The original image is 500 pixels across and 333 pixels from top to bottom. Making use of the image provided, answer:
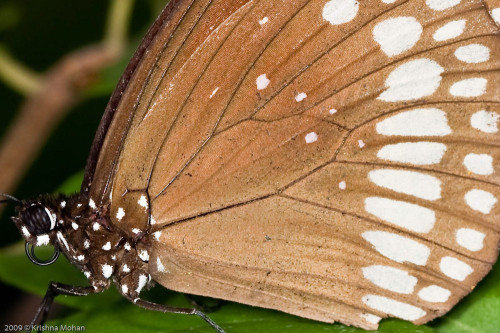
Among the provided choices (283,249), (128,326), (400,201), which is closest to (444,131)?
(400,201)

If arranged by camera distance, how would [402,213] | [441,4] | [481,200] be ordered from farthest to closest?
[402,213] < [481,200] < [441,4]

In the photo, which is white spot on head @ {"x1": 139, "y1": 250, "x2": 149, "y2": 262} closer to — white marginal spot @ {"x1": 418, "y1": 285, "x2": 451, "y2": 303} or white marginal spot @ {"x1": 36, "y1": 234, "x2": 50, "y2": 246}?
white marginal spot @ {"x1": 36, "y1": 234, "x2": 50, "y2": 246}

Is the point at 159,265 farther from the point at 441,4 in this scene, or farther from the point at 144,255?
the point at 441,4

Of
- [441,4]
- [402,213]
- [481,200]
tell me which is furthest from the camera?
[402,213]

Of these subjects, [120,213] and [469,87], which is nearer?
[469,87]

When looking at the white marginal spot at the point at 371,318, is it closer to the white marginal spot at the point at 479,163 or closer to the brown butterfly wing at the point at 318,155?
the brown butterfly wing at the point at 318,155

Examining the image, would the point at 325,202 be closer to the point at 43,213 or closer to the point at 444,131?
the point at 444,131

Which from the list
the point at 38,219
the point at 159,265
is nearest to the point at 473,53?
the point at 159,265

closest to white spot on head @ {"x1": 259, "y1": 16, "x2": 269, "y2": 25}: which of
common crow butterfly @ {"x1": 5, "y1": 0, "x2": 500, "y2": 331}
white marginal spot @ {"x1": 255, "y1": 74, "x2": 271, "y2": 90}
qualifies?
common crow butterfly @ {"x1": 5, "y1": 0, "x2": 500, "y2": 331}
